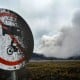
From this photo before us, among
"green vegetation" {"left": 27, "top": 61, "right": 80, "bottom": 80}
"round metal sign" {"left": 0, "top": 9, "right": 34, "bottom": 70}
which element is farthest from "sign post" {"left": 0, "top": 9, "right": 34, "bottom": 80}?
"green vegetation" {"left": 27, "top": 61, "right": 80, "bottom": 80}

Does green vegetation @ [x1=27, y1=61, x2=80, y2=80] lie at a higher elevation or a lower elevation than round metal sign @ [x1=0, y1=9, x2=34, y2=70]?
lower

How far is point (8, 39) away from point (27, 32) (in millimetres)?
324

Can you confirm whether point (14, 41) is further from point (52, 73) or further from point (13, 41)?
point (52, 73)


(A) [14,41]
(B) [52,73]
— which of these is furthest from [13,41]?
(B) [52,73]

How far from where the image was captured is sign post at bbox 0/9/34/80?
3.74m

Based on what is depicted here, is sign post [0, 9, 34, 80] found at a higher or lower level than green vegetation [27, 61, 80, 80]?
higher

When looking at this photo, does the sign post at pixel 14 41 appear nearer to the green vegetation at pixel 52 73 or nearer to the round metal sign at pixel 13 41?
the round metal sign at pixel 13 41

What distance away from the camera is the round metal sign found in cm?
374

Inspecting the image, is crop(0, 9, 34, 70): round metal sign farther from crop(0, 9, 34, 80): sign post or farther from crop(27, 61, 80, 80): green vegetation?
crop(27, 61, 80, 80): green vegetation

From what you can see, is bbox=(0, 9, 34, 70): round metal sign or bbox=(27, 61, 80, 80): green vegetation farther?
bbox=(27, 61, 80, 80): green vegetation

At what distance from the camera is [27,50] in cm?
404

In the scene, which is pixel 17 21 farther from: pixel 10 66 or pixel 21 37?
pixel 10 66

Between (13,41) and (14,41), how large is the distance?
2 centimetres

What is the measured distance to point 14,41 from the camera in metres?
3.89
